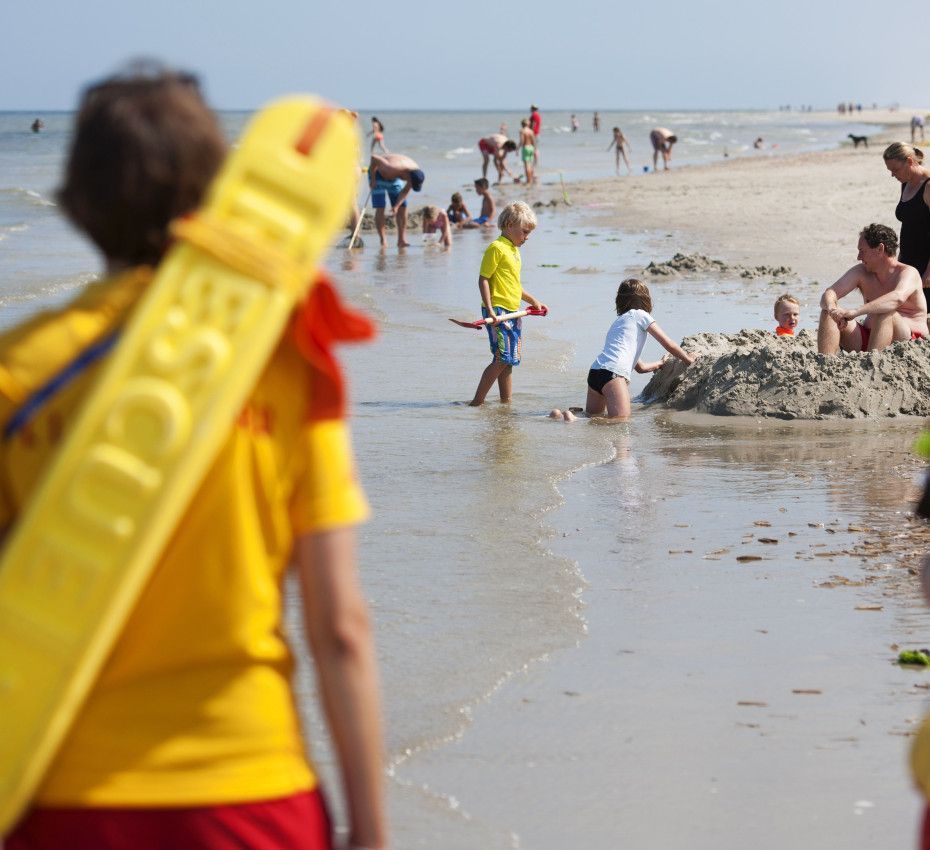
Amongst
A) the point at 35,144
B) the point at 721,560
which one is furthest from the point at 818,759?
the point at 35,144

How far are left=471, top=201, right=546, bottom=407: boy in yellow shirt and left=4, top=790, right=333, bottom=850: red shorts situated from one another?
26.0ft

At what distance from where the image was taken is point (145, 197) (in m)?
1.62

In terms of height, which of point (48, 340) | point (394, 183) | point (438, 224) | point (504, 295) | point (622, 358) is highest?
point (48, 340)

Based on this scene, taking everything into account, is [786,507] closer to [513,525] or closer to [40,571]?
[513,525]

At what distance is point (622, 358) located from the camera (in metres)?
9.16

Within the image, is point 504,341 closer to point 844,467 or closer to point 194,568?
point 844,467

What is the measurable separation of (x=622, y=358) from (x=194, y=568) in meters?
7.71

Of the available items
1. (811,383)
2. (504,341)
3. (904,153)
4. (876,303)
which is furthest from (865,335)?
(504,341)

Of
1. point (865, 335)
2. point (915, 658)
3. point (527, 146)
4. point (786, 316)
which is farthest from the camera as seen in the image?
point (527, 146)

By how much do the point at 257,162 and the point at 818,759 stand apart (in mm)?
2551

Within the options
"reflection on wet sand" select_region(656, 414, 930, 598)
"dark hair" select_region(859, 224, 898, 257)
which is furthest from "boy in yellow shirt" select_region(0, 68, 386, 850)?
"dark hair" select_region(859, 224, 898, 257)

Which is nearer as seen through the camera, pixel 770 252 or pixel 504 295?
pixel 504 295

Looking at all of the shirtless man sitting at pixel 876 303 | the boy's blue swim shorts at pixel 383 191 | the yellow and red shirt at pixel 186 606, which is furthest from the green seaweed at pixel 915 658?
the boy's blue swim shorts at pixel 383 191

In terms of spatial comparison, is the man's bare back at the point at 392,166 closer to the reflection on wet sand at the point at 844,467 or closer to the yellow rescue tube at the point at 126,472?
the reflection on wet sand at the point at 844,467
